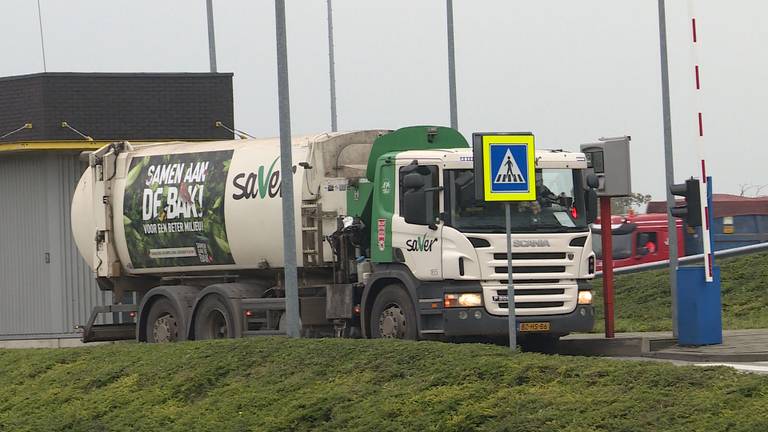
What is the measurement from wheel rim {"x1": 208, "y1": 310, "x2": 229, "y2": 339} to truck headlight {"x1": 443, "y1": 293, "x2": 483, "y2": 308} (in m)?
4.78

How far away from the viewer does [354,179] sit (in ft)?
70.6

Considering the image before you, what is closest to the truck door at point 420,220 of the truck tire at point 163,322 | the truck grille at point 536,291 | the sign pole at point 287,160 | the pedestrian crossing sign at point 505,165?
the truck grille at point 536,291

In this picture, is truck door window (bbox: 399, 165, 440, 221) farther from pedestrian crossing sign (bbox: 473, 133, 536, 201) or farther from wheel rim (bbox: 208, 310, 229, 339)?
wheel rim (bbox: 208, 310, 229, 339)

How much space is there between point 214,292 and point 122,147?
3619 millimetres

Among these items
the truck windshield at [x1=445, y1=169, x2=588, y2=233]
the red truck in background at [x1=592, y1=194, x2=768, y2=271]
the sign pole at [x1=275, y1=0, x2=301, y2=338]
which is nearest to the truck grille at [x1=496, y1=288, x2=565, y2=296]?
the truck windshield at [x1=445, y1=169, x2=588, y2=233]

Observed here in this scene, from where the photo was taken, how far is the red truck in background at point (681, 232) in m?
43.9

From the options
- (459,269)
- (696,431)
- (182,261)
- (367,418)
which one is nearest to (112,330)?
(182,261)

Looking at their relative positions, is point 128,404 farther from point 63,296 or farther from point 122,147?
point 63,296

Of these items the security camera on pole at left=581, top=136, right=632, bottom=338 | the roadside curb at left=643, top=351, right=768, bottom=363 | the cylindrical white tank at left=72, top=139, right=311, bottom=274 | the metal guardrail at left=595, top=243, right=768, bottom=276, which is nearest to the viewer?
the roadside curb at left=643, top=351, right=768, bottom=363

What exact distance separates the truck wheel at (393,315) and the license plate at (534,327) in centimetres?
132

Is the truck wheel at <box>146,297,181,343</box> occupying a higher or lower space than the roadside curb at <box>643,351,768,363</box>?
higher

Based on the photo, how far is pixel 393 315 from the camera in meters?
20.1

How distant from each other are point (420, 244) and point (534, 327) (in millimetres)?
1753

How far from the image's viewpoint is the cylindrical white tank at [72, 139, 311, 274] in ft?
73.7
